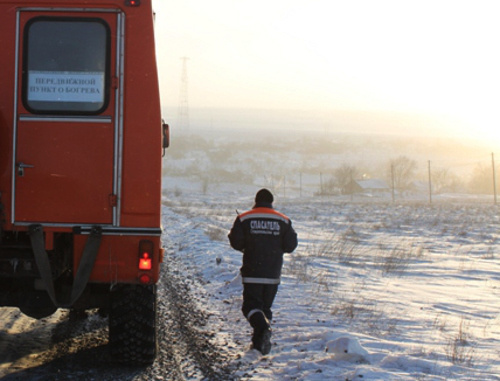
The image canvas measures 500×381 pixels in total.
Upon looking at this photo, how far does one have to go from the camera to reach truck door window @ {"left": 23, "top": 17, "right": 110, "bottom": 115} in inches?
194

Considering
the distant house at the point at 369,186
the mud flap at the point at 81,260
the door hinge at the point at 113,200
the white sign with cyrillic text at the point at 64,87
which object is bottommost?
the mud flap at the point at 81,260

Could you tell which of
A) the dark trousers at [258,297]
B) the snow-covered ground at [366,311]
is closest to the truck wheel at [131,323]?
the snow-covered ground at [366,311]

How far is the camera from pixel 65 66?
495 centimetres

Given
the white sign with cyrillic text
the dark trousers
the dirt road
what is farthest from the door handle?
the dark trousers

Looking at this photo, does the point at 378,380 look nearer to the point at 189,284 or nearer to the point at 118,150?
the point at 118,150

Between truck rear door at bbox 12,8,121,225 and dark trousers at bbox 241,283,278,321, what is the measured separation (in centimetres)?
182

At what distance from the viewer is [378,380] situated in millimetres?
4934

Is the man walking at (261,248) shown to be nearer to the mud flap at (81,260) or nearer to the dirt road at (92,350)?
the dirt road at (92,350)

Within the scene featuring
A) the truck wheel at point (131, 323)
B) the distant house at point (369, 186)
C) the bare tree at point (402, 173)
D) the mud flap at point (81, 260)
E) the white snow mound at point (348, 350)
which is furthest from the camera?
the bare tree at point (402, 173)

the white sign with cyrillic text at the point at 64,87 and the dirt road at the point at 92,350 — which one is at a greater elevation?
the white sign with cyrillic text at the point at 64,87

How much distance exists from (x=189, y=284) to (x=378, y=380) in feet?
18.8

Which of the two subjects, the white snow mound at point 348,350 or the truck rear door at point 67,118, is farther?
the white snow mound at point 348,350

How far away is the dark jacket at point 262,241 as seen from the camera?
236 inches

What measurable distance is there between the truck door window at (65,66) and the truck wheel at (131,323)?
172 cm
